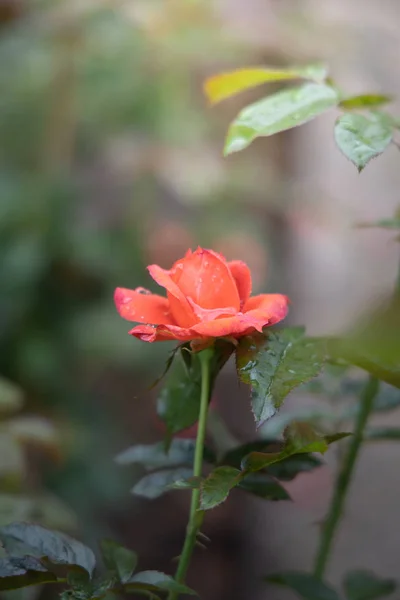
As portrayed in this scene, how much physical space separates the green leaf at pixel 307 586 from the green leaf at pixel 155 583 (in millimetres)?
142

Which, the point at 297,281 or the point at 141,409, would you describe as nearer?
the point at 141,409

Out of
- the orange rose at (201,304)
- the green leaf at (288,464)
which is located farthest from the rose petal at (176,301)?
the green leaf at (288,464)

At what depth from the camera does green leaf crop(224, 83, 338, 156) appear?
38cm

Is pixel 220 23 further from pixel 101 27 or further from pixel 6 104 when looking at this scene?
pixel 6 104

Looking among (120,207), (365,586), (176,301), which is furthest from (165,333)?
(120,207)

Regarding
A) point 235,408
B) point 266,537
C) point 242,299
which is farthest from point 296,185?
point 242,299

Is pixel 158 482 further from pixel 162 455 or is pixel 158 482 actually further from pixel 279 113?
pixel 279 113

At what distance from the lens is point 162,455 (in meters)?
0.45

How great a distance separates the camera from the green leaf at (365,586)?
52 centimetres

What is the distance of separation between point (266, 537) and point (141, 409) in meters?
0.45

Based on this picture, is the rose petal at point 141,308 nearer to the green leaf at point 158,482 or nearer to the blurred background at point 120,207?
the green leaf at point 158,482

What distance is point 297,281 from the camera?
232cm

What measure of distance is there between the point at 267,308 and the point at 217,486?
0.10 meters

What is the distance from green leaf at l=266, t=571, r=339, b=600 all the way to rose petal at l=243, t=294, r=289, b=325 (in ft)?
0.69
